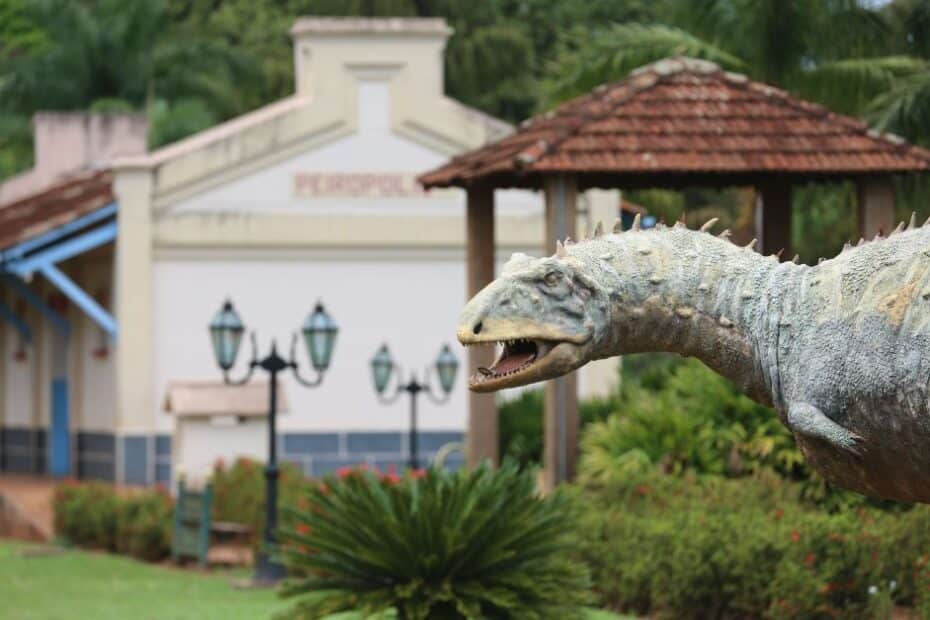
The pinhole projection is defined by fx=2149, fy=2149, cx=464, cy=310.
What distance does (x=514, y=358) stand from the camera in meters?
7.48

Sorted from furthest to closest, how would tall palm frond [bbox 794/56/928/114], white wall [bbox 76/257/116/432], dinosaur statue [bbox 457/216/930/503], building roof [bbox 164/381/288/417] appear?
1. white wall [bbox 76/257/116/432]
2. tall palm frond [bbox 794/56/928/114]
3. building roof [bbox 164/381/288/417]
4. dinosaur statue [bbox 457/216/930/503]

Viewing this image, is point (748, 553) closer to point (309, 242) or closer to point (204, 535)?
point (204, 535)

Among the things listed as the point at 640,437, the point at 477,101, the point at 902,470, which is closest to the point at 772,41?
the point at 640,437

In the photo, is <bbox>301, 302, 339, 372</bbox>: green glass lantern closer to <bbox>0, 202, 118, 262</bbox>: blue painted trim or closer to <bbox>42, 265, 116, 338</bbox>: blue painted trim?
<bbox>42, 265, 116, 338</bbox>: blue painted trim

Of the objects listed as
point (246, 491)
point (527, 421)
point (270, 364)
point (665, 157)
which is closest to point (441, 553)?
point (665, 157)

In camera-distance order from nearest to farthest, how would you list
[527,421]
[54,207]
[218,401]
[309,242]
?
[527,421]
[218,401]
[309,242]
[54,207]

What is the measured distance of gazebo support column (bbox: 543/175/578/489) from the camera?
18.1 m

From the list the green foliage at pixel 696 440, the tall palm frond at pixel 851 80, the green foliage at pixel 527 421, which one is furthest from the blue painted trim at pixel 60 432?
the green foliage at pixel 696 440

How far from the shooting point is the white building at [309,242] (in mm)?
29812

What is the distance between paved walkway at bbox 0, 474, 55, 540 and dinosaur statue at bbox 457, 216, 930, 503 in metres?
18.0

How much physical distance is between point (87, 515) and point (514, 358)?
17157mm

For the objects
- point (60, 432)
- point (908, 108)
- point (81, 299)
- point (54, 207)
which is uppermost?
point (908, 108)

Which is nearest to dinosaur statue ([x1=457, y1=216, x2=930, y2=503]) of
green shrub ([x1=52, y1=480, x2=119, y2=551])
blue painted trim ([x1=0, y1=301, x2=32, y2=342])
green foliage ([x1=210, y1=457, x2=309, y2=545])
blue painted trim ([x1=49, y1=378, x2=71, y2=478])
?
green foliage ([x1=210, y1=457, x2=309, y2=545])

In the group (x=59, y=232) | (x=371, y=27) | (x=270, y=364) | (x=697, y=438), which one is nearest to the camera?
(x=697, y=438)
